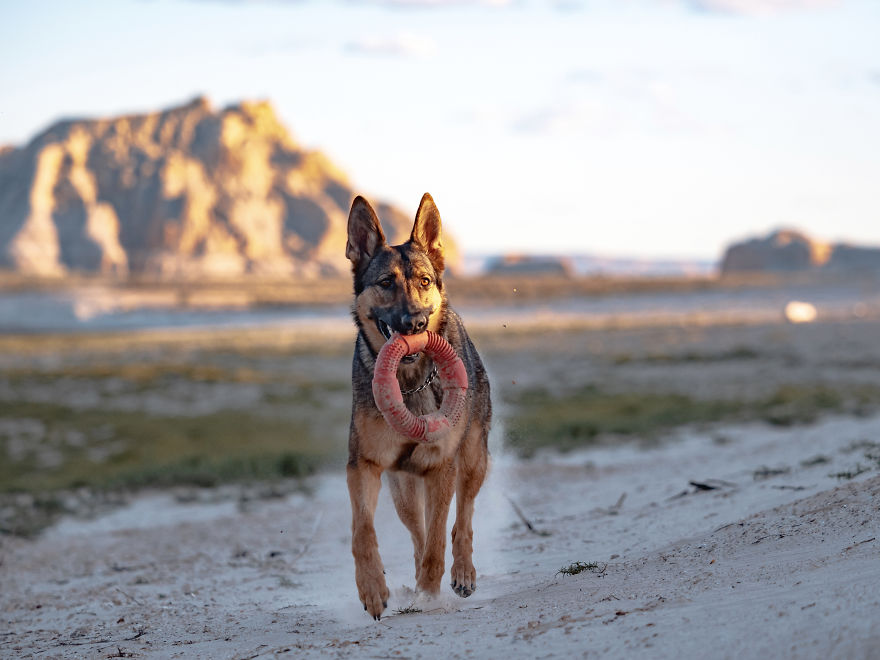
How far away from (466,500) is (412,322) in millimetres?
1528

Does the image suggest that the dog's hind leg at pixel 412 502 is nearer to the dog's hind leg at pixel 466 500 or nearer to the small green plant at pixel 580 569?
the dog's hind leg at pixel 466 500

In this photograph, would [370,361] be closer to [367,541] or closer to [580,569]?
[367,541]

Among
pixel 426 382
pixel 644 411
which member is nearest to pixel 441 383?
pixel 426 382

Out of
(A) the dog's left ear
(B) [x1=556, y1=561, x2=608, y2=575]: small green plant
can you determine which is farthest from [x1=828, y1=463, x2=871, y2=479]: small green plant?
(A) the dog's left ear

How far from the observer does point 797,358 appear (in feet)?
91.3

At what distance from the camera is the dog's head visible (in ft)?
20.8

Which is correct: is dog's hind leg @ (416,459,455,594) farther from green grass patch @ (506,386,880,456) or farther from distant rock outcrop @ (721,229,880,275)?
distant rock outcrop @ (721,229,880,275)

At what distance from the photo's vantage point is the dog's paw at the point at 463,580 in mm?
6583

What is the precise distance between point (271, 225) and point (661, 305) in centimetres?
12006

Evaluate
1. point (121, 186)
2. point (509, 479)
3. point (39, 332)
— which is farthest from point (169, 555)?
point (121, 186)

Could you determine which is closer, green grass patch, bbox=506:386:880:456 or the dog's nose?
the dog's nose

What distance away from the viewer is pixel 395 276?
6422 millimetres

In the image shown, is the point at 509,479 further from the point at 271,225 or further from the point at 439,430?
the point at 271,225

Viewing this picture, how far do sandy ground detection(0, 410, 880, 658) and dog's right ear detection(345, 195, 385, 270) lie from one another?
2331mm
